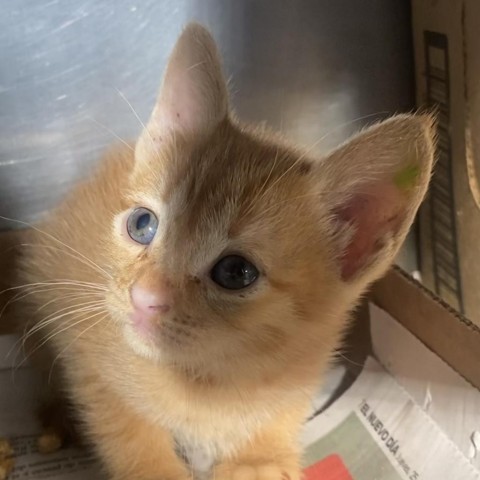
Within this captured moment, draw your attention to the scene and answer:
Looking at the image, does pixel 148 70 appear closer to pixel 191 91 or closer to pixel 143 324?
pixel 191 91

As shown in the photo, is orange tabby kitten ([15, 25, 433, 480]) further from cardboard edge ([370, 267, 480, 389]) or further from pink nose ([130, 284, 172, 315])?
cardboard edge ([370, 267, 480, 389])

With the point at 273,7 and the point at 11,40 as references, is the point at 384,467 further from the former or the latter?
the point at 11,40

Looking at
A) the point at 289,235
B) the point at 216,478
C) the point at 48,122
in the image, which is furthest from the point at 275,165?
the point at 48,122

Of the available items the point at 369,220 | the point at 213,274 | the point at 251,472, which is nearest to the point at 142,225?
the point at 213,274

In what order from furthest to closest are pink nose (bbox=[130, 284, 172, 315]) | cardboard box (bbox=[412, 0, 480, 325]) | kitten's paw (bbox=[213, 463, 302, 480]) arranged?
cardboard box (bbox=[412, 0, 480, 325]) < kitten's paw (bbox=[213, 463, 302, 480]) < pink nose (bbox=[130, 284, 172, 315])

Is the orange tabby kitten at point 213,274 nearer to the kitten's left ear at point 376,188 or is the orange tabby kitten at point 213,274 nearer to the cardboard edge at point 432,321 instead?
the kitten's left ear at point 376,188

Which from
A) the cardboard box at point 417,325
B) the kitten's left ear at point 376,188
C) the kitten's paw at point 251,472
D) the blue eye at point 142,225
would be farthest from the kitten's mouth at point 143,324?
the cardboard box at point 417,325

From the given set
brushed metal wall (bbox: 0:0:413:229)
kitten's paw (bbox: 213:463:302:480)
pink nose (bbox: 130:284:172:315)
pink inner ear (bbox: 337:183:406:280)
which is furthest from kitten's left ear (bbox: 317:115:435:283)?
brushed metal wall (bbox: 0:0:413:229)
